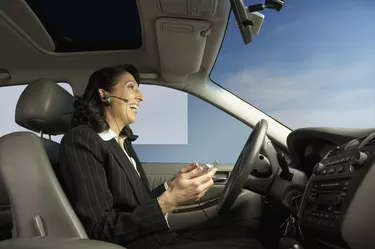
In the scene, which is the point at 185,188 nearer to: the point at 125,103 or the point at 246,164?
the point at 246,164

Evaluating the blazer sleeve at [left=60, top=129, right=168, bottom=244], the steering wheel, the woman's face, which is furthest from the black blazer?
the steering wheel

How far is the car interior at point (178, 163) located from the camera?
112 centimetres

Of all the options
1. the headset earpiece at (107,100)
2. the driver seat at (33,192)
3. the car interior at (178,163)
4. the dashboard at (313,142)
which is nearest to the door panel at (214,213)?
the car interior at (178,163)

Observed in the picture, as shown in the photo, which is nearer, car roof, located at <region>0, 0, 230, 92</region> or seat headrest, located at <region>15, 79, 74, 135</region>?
seat headrest, located at <region>15, 79, 74, 135</region>

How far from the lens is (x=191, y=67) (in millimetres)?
2303

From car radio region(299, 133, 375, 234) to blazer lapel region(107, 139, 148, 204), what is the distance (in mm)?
541

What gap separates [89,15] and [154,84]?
512 mm

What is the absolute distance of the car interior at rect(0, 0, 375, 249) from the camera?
112 cm

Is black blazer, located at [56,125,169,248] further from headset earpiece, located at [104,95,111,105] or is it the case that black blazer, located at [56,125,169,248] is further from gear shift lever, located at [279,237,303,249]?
gear shift lever, located at [279,237,303,249]

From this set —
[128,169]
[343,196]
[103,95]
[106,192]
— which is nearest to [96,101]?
[103,95]

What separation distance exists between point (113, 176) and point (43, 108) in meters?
0.37

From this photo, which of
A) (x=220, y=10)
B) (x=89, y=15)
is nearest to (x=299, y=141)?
(x=220, y=10)


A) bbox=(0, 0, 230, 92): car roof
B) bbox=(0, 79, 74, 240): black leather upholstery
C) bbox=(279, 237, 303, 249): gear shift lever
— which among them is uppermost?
bbox=(0, 0, 230, 92): car roof

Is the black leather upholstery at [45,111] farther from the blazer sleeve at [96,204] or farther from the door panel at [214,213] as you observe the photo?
the door panel at [214,213]
